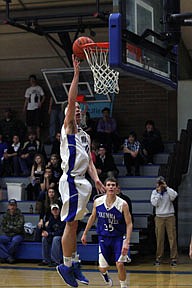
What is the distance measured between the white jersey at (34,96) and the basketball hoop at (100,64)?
9947mm

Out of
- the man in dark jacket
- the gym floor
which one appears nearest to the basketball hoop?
the gym floor

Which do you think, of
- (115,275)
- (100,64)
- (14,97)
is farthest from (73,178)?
(14,97)

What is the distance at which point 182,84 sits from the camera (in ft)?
60.9

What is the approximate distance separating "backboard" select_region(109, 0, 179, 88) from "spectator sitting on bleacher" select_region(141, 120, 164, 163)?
7.85 meters

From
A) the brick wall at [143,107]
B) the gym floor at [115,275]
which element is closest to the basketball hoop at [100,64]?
the gym floor at [115,275]

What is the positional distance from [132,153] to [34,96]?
3937 millimetres

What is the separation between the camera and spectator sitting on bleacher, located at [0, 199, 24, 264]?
50.5 ft

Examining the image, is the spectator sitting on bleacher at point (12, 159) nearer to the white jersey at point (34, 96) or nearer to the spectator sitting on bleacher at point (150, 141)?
the white jersey at point (34, 96)

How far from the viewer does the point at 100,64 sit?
8.54m

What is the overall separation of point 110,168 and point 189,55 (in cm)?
376

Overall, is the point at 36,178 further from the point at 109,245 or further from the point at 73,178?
the point at 73,178

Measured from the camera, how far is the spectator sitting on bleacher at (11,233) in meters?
15.4

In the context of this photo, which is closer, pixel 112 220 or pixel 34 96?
→ pixel 112 220

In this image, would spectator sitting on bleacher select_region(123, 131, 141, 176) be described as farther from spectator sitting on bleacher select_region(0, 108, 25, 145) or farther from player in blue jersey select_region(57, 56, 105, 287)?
player in blue jersey select_region(57, 56, 105, 287)
